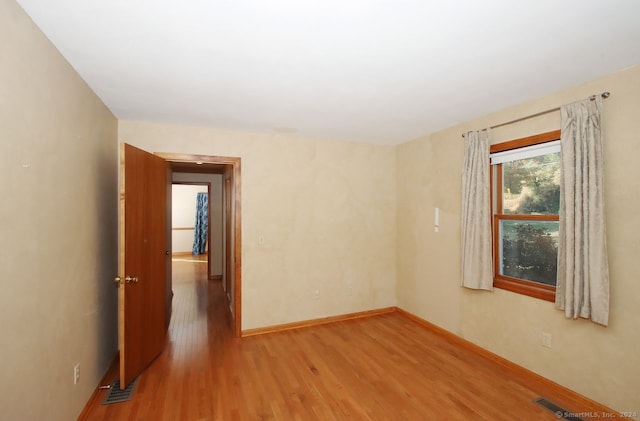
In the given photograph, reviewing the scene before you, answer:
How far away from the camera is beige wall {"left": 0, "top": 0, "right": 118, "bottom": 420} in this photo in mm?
1317

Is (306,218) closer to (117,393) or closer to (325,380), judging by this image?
(325,380)

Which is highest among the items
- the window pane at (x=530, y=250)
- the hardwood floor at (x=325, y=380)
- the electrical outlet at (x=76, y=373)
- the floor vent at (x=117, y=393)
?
the window pane at (x=530, y=250)

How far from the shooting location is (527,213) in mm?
2736

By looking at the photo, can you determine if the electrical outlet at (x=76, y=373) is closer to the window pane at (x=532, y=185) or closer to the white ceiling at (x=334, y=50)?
the white ceiling at (x=334, y=50)

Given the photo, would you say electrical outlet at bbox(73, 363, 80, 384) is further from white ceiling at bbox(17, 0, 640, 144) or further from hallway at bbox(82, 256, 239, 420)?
white ceiling at bbox(17, 0, 640, 144)

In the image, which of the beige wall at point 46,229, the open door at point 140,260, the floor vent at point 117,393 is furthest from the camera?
the open door at point 140,260

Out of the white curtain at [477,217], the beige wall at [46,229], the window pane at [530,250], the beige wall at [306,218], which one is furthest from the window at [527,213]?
the beige wall at [46,229]

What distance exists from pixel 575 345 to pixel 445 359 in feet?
3.55

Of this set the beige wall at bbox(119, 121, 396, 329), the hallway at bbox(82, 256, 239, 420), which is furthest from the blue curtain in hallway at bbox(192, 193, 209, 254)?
the beige wall at bbox(119, 121, 396, 329)

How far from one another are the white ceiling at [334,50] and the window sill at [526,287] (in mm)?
1669

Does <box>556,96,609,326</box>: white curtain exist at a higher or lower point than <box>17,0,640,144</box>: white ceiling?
lower

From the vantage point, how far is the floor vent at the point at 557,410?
2.09 metres

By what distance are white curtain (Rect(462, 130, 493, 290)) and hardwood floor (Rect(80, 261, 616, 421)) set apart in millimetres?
851

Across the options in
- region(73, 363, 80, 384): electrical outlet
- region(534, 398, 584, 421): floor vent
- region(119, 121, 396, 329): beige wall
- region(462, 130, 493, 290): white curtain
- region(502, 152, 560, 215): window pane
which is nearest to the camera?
region(73, 363, 80, 384): electrical outlet
